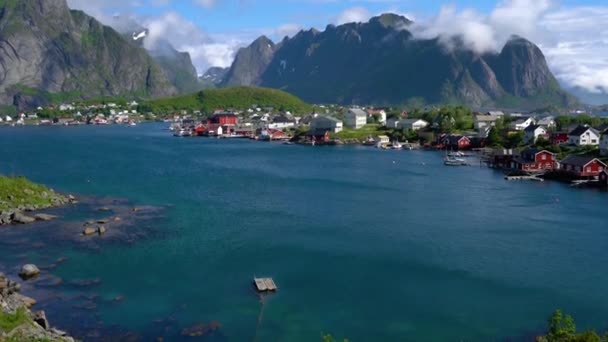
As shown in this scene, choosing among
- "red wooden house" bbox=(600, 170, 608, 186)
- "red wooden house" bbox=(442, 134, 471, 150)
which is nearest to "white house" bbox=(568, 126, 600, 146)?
"red wooden house" bbox=(600, 170, 608, 186)

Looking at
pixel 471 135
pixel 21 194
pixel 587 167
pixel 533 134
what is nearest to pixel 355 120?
pixel 471 135

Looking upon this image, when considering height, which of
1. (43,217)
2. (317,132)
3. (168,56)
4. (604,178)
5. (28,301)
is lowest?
(28,301)

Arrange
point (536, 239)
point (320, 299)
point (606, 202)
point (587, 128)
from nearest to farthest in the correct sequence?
point (320, 299) → point (536, 239) → point (606, 202) → point (587, 128)

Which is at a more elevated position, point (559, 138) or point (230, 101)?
point (230, 101)

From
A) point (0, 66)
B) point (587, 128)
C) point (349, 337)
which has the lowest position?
point (349, 337)

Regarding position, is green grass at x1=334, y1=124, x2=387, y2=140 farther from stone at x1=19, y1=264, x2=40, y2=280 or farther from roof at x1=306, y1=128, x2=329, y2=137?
stone at x1=19, y1=264, x2=40, y2=280

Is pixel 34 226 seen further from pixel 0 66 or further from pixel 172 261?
pixel 0 66

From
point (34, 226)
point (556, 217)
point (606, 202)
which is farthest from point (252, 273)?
point (606, 202)

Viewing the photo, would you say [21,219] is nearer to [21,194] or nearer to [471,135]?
[21,194]
